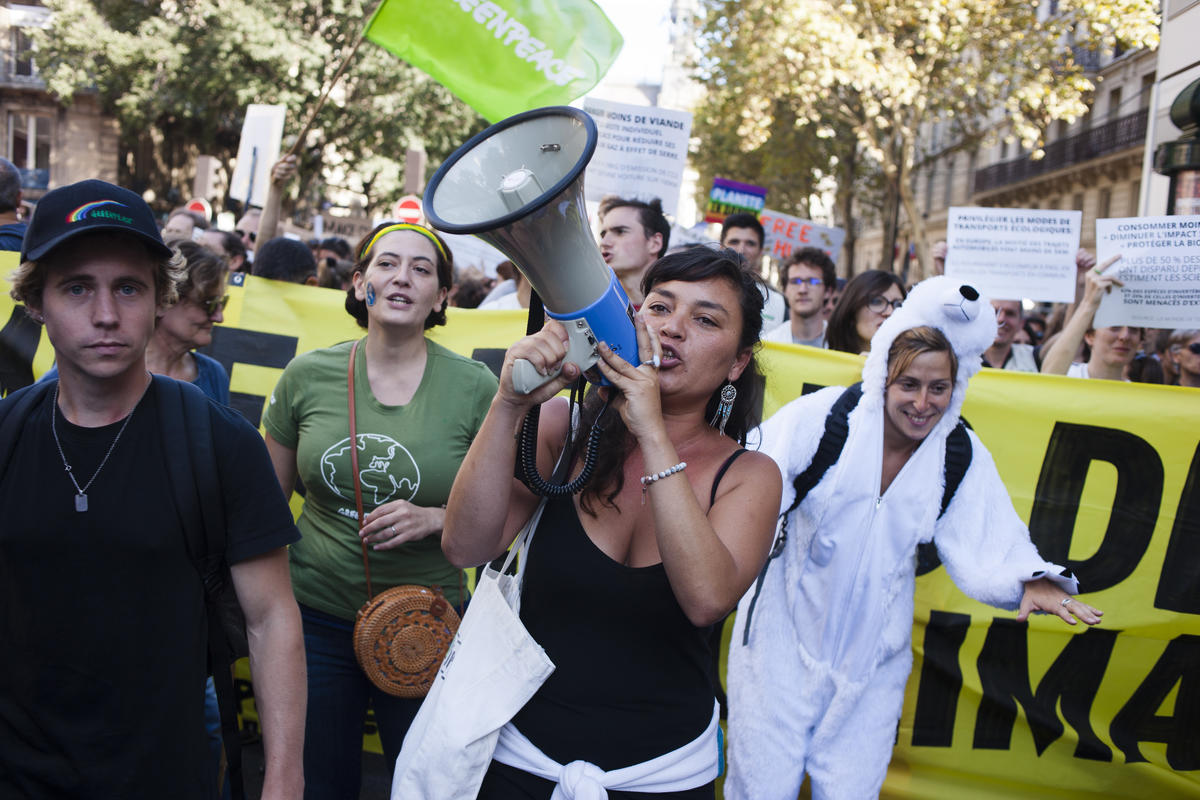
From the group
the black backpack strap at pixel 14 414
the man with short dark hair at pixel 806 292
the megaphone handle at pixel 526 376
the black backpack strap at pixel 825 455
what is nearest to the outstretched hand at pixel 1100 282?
the man with short dark hair at pixel 806 292

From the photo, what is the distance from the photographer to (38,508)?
1.79 meters

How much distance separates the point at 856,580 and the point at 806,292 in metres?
2.67

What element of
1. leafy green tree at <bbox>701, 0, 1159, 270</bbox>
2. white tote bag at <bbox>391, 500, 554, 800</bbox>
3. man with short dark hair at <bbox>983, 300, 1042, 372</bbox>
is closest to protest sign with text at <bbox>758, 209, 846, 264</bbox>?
man with short dark hair at <bbox>983, 300, 1042, 372</bbox>

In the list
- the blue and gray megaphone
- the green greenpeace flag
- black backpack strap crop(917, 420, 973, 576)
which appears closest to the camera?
the blue and gray megaphone

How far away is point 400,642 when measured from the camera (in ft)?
9.23

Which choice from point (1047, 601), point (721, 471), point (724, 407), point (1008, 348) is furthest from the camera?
point (1008, 348)

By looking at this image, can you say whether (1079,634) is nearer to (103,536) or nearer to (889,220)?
(103,536)

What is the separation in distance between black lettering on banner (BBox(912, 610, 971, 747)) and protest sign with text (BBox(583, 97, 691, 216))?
3507mm

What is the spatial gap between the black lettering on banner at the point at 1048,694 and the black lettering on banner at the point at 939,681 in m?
0.10

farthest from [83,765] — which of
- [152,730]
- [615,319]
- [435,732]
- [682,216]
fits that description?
[682,216]

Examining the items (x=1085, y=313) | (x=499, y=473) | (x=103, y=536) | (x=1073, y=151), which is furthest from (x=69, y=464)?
(x=1073, y=151)

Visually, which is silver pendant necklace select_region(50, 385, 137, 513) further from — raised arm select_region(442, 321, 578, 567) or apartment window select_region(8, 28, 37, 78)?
apartment window select_region(8, 28, 37, 78)

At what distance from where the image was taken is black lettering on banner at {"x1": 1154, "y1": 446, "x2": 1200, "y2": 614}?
376cm

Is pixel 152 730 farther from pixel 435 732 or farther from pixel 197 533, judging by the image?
pixel 435 732
